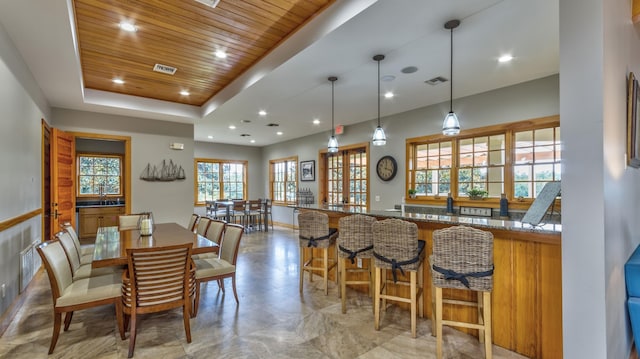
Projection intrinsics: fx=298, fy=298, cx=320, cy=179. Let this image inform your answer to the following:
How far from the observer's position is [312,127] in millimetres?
7133

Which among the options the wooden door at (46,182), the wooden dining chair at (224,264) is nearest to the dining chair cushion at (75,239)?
the wooden door at (46,182)

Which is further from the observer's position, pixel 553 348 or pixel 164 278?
pixel 164 278

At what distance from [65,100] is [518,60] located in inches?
257

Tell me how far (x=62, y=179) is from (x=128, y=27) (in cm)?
319

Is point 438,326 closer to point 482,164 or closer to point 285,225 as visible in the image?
point 482,164

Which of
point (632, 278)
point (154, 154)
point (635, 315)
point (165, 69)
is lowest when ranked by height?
point (635, 315)

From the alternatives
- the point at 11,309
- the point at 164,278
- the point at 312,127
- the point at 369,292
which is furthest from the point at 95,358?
the point at 312,127

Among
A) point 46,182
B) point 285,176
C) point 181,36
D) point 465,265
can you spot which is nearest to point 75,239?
point 46,182

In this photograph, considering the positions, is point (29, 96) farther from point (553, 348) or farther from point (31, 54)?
point (553, 348)

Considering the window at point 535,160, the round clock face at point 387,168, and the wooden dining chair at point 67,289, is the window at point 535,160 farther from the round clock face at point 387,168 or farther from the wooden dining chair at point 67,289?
the wooden dining chair at point 67,289

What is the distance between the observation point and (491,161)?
4.59 meters

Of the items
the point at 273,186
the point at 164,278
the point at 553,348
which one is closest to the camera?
the point at 553,348

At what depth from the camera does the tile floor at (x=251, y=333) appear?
7.57 ft

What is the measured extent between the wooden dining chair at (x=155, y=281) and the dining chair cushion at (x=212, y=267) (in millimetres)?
512
